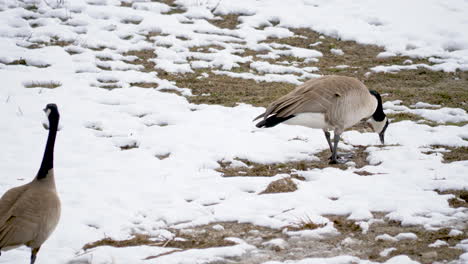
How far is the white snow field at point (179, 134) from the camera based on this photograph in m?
5.77


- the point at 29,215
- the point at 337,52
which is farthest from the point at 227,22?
the point at 29,215

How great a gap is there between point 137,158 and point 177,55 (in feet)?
17.5

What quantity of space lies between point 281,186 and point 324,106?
1.60 meters

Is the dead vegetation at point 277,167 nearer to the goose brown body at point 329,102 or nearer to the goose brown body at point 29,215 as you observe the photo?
the goose brown body at point 329,102

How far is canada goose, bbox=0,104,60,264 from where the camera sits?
4.36m

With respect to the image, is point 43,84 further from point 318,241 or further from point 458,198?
point 458,198

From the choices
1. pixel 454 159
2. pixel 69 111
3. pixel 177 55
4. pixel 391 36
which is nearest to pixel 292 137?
pixel 454 159

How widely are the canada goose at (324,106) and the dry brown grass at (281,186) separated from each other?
1.02 meters

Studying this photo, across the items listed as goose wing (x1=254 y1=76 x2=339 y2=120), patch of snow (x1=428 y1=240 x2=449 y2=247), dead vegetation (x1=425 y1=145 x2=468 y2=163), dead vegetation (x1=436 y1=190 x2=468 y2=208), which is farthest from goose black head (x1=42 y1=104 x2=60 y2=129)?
dead vegetation (x1=425 y1=145 x2=468 y2=163)

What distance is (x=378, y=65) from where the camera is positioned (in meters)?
12.6

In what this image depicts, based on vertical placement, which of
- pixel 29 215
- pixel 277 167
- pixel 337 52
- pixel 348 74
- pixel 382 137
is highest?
pixel 337 52

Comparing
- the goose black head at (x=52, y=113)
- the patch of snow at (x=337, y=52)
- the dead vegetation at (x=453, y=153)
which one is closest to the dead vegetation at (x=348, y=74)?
the patch of snow at (x=337, y=52)

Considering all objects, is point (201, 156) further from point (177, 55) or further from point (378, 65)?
point (378, 65)

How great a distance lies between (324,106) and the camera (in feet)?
24.7
